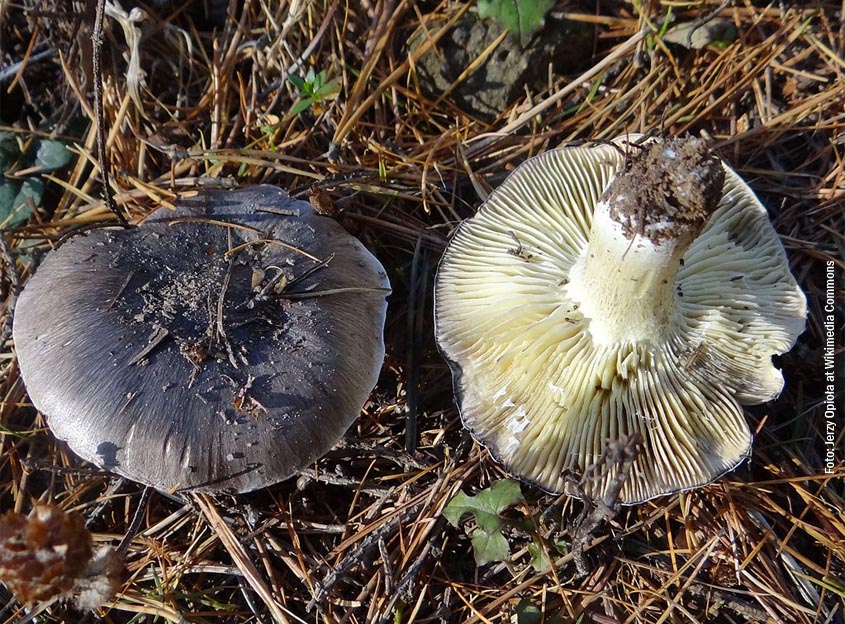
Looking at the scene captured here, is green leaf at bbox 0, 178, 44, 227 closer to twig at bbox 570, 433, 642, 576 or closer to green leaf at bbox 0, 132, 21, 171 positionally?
green leaf at bbox 0, 132, 21, 171

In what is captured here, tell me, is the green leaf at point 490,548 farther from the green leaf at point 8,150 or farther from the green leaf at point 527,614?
the green leaf at point 8,150

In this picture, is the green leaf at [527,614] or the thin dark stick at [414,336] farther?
the thin dark stick at [414,336]

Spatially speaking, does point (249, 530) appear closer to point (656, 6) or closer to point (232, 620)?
point (232, 620)

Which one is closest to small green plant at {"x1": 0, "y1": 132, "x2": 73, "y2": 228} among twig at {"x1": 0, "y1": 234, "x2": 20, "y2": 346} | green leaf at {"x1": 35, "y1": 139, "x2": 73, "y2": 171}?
green leaf at {"x1": 35, "y1": 139, "x2": 73, "y2": 171}

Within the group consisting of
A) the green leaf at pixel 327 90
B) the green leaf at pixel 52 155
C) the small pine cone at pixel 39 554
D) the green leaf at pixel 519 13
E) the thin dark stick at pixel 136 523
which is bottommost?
the thin dark stick at pixel 136 523

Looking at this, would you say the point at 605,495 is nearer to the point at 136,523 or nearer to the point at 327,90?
the point at 136,523

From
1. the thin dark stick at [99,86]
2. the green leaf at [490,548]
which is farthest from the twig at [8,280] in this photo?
the green leaf at [490,548]

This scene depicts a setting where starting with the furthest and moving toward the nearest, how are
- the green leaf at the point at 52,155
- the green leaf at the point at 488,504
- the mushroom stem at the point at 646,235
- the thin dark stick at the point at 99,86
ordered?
the green leaf at the point at 52,155, the green leaf at the point at 488,504, the thin dark stick at the point at 99,86, the mushroom stem at the point at 646,235
